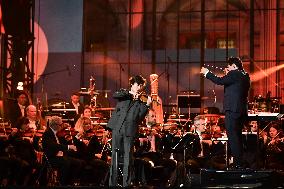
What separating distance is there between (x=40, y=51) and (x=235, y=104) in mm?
10309

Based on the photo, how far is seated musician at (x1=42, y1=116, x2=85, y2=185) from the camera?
34.9ft

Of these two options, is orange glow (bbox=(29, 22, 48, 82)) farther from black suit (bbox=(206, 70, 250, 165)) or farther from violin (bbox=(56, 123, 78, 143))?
black suit (bbox=(206, 70, 250, 165))

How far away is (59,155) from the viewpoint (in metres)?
11.1

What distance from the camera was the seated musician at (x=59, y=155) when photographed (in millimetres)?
10633

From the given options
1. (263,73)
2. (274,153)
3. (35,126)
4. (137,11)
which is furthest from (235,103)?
(137,11)

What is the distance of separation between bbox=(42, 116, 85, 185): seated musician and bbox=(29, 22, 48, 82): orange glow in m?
8.04

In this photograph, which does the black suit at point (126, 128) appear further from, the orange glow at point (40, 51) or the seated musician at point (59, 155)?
the orange glow at point (40, 51)

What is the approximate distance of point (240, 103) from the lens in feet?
31.9

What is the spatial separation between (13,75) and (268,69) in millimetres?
7557

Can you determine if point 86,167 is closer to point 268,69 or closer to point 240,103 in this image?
point 240,103

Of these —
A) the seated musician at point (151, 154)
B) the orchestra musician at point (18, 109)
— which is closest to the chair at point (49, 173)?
the seated musician at point (151, 154)

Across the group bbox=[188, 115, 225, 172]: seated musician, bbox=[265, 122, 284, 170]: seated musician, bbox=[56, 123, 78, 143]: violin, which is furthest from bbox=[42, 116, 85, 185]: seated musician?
bbox=[265, 122, 284, 170]: seated musician

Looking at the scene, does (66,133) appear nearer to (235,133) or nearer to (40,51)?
(235,133)

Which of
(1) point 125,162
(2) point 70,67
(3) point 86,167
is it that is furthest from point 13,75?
(1) point 125,162
